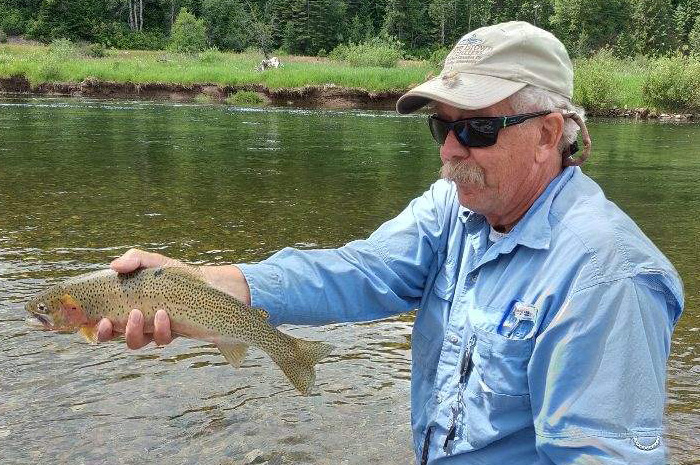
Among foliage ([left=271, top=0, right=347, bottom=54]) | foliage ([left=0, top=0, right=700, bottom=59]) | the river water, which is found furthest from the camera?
foliage ([left=271, top=0, right=347, bottom=54])

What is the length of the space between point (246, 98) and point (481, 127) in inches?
1947

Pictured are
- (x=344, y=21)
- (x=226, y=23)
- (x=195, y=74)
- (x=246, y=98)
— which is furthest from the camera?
(x=344, y=21)

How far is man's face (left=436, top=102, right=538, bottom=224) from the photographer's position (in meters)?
2.83

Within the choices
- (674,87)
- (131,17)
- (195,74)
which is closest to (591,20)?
(131,17)

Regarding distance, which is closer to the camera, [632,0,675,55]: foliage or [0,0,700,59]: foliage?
[0,0,700,59]: foliage

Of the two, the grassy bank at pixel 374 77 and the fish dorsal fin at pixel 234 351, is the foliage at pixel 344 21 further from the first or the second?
the fish dorsal fin at pixel 234 351

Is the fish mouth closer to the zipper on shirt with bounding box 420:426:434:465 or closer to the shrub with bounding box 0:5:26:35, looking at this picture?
the zipper on shirt with bounding box 420:426:434:465

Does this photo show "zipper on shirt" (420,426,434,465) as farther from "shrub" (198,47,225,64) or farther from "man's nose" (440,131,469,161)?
"shrub" (198,47,225,64)

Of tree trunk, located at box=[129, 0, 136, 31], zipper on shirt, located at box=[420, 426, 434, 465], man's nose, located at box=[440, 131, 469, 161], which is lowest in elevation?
zipper on shirt, located at box=[420, 426, 434, 465]

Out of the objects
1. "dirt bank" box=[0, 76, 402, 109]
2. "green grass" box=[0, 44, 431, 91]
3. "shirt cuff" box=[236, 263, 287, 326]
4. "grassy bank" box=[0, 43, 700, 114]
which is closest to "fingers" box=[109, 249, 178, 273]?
"shirt cuff" box=[236, 263, 287, 326]

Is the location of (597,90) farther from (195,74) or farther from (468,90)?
(468,90)

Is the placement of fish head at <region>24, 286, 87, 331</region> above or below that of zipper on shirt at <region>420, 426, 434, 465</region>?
above

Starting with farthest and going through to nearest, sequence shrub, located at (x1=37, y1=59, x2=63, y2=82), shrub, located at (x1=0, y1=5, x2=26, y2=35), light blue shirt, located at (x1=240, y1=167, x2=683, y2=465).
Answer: shrub, located at (x1=0, y1=5, x2=26, y2=35) < shrub, located at (x1=37, y1=59, x2=63, y2=82) < light blue shirt, located at (x1=240, y1=167, x2=683, y2=465)

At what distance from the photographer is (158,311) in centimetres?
322
